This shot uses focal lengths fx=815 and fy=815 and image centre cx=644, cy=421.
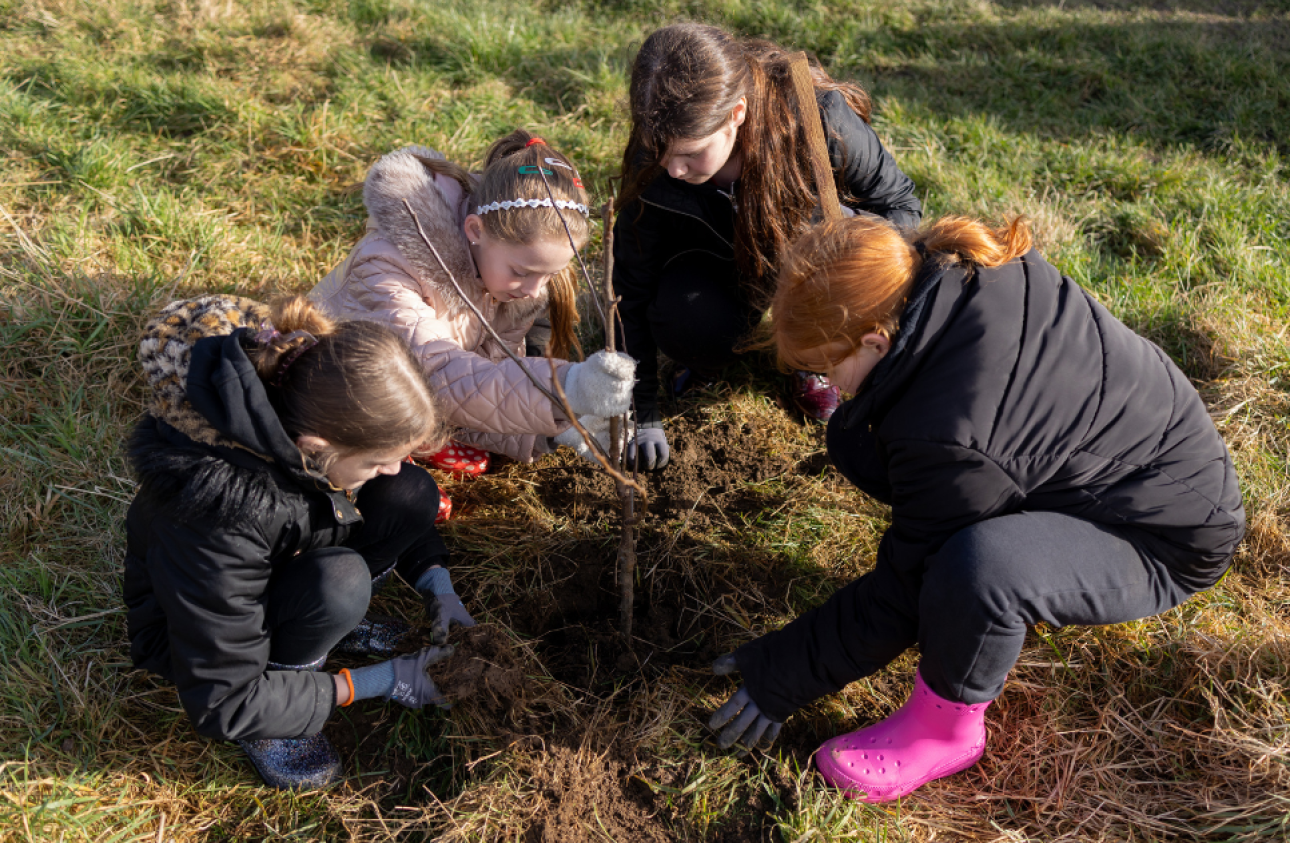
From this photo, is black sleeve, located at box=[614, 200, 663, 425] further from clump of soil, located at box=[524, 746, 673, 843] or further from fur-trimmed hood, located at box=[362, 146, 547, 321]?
clump of soil, located at box=[524, 746, 673, 843]

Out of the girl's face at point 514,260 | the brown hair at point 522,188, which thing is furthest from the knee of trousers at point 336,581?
the girl's face at point 514,260

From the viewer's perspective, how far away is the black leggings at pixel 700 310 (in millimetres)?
2693

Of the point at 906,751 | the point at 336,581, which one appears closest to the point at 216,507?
the point at 336,581

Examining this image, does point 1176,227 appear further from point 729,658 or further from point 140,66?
point 140,66

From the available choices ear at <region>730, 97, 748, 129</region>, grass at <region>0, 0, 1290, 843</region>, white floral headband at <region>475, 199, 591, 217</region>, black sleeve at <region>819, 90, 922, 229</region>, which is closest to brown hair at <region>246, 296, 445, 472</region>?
white floral headband at <region>475, 199, 591, 217</region>

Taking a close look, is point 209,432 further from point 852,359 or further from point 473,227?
point 852,359

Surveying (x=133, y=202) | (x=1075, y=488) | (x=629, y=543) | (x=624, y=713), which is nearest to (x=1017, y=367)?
(x=1075, y=488)

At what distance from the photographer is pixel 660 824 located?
6.00 feet

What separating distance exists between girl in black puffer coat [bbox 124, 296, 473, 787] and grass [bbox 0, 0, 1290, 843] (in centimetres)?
34

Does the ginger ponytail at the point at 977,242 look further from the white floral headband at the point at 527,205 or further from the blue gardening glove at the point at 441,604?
the blue gardening glove at the point at 441,604

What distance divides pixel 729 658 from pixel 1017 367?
0.94 m

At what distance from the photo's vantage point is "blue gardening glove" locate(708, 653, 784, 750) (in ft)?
6.18

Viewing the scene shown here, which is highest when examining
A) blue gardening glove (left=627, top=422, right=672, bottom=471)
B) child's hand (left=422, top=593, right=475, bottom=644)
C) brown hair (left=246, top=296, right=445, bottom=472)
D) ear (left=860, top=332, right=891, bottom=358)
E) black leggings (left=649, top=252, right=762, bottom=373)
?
ear (left=860, top=332, right=891, bottom=358)

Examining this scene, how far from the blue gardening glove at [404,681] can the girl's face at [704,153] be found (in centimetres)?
142
